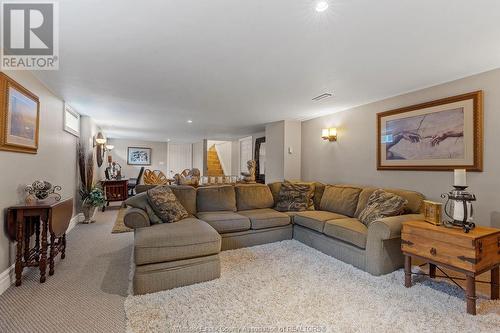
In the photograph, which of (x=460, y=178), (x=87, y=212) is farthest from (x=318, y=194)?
(x=87, y=212)

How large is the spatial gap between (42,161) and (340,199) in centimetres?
404

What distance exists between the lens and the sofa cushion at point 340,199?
11.1ft

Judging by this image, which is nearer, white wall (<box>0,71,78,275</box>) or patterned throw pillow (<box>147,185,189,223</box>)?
white wall (<box>0,71,78,275</box>)

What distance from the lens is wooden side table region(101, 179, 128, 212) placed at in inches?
233

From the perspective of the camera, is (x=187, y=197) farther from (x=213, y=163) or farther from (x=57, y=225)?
(x=213, y=163)

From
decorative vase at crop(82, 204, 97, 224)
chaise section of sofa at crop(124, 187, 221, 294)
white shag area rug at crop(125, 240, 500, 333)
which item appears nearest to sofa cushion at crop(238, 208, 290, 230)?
white shag area rug at crop(125, 240, 500, 333)

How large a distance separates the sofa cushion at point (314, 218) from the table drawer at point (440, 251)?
0.99 m

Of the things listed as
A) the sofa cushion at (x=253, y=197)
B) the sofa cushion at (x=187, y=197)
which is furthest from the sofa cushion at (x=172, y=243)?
the sofa cushion at (x=253, y=197)

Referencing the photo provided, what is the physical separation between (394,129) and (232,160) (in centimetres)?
645

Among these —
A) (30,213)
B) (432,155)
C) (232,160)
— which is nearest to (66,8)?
(30,213)

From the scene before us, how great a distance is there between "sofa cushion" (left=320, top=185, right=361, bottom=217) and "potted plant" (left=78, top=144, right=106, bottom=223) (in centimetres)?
411

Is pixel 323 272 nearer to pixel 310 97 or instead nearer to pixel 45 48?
pixel 310 97

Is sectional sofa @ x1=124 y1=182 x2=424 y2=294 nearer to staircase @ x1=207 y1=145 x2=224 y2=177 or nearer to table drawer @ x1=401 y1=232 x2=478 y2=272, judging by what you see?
table drawer @ x1=401 y1=232 x2=478 y2=272

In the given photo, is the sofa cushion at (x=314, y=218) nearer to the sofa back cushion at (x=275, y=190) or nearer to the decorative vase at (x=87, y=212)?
the sofa back cushion at (x=275, y=190)
